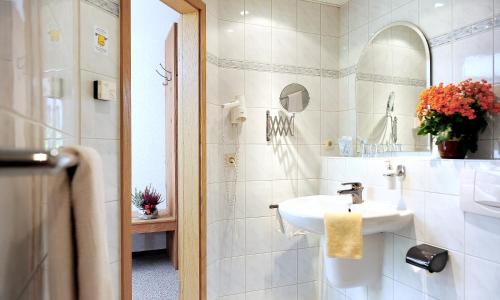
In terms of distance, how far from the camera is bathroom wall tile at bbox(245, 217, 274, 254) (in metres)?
2.21

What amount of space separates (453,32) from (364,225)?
1.14 metres

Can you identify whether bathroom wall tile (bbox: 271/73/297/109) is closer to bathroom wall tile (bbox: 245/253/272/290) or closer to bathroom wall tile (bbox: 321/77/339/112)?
bathroom wall tile (bbox: 321/77/339/112)

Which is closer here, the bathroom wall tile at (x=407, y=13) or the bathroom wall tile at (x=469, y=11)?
the bathroom wall tile at (x=469, y=11)

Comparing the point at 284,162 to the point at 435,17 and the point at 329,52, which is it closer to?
the point at 329,52

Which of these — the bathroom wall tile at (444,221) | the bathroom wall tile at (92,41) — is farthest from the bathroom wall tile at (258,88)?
the bathroom wall tile at (444,221)

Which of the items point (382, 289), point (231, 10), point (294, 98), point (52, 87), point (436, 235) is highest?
point (231, 10)

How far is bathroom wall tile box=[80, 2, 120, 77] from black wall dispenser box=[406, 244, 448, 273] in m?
1.69

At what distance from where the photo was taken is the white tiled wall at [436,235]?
1.33 metres

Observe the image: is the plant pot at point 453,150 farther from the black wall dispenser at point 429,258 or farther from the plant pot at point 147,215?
the plant pot at point 147,215

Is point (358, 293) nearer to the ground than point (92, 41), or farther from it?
nearer to the ground

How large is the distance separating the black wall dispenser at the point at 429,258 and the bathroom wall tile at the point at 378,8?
1544 mm

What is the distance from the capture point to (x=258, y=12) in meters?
2.22

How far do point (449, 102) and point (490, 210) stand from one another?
51 cm

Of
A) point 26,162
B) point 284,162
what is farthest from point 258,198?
point 26,162
